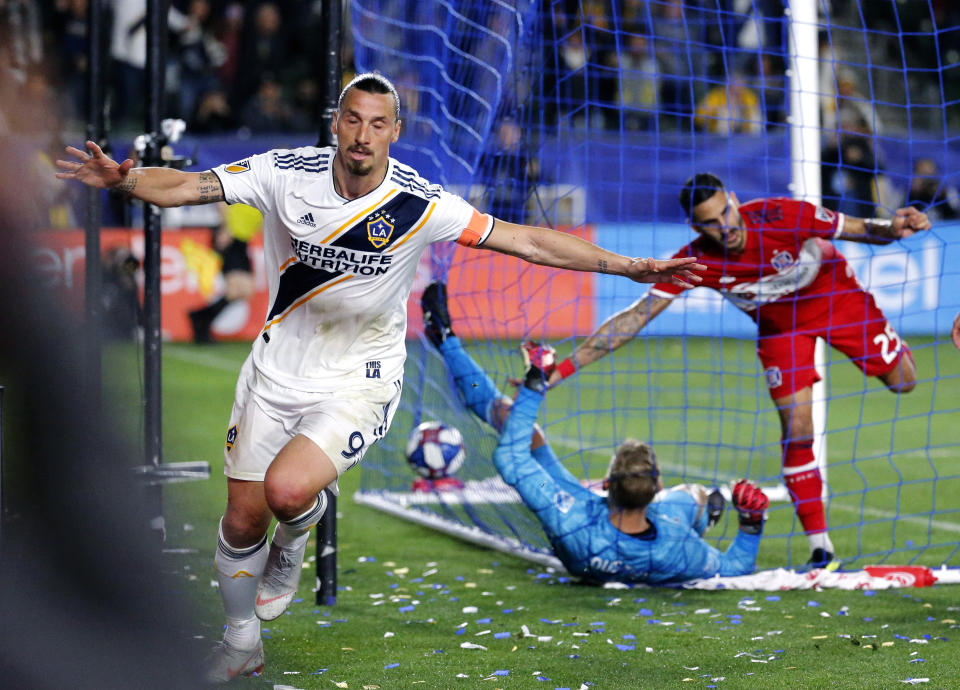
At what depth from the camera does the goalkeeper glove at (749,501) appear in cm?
550

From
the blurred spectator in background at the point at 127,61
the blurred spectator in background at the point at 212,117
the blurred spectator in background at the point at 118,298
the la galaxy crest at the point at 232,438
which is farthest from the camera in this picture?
the blurred spectator in background at the point at 212,117

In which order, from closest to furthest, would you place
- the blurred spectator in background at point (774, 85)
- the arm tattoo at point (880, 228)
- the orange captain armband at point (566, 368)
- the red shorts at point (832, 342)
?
the arm tattoo at point (880, 228), the orange captain armband at point (566, 368), the red shorts at point (832, 342), the blurred spectator in background at point (774, 85)

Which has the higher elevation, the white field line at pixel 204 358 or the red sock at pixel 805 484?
the white field line at pixel 204 358

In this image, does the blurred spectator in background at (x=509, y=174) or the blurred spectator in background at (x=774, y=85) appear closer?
the blurred spectator in background at (x=509, y=174)

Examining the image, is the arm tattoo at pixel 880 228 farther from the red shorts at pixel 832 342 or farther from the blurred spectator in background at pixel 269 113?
the blurred spectator in background at pixel 269 113

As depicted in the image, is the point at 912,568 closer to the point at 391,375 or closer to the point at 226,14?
the point at 391,375

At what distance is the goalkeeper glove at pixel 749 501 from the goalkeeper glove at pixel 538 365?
3.15 feet

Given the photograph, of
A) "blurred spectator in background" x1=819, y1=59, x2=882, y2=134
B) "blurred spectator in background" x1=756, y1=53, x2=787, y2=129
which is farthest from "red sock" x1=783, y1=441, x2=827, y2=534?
"blurred spectator in background" x1=819, y1=59, x2=882, y2=134

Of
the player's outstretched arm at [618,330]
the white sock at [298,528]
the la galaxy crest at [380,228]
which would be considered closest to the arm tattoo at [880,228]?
the player's outstretched arm at [618,330]

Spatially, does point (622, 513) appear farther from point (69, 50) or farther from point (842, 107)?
point (69, 50)

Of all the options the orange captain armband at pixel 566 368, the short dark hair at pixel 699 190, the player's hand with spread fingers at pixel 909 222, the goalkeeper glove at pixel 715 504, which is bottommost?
the goalkeeper glove at pixel 715 504

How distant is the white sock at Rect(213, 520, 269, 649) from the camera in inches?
170

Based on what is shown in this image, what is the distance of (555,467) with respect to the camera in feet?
19.3

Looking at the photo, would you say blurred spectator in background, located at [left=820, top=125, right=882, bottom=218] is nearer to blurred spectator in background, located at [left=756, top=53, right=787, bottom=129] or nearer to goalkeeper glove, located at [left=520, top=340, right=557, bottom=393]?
blurred spectator in background, located at [left=756, top=53, right=787, bottom=129]
